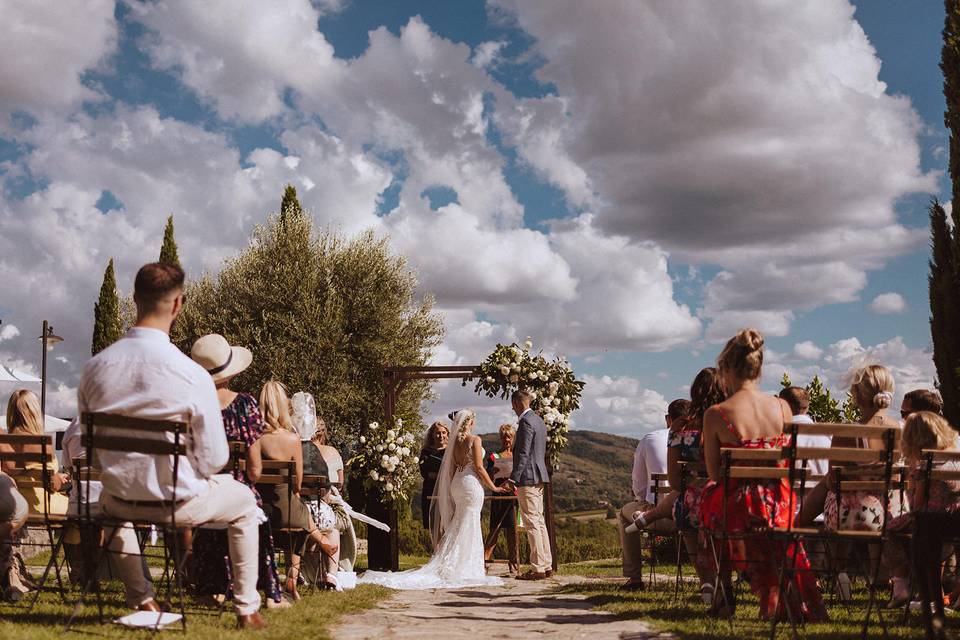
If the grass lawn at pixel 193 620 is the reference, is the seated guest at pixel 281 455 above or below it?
above

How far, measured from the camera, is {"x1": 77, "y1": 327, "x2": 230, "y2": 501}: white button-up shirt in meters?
5.05

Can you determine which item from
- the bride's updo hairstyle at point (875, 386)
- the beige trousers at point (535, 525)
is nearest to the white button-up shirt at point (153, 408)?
the bride's updo hairstyle at point (875, 386)

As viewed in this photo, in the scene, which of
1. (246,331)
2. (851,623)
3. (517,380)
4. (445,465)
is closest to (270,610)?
(851,623)

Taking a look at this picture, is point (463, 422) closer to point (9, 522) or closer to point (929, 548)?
point (9, 522)

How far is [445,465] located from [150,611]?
6986 mm

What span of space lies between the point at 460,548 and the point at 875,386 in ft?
19.7

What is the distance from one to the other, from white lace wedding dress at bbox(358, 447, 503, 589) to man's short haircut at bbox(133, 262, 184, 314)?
6.62m

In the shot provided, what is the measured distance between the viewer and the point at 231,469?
6668mm

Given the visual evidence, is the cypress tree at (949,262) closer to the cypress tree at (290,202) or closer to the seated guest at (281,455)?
the seated guest at (281,455)

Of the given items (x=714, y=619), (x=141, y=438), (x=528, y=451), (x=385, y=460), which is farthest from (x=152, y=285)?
(x=385, y=460)

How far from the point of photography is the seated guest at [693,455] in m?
7.00

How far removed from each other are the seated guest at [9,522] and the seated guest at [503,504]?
22.9ft

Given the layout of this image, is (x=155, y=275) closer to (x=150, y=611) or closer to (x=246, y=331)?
(x=150, y=611)

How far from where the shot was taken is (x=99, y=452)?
5098mm
